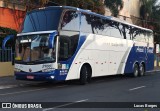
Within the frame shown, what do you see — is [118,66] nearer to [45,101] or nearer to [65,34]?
[65,34]

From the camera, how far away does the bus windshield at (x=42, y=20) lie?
17891 mm

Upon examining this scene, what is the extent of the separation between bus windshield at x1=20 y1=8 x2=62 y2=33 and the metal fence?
579cm

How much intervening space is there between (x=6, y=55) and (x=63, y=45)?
7733 millimetres

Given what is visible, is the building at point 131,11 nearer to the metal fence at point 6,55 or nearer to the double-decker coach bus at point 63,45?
the metal fence at point 6,55

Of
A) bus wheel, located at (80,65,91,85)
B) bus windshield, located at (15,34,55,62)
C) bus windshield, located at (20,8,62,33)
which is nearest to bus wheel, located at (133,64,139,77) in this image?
bus wheel, located at (80,65,91,85)

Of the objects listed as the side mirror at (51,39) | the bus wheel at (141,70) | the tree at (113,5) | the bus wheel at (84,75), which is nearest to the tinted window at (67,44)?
the side mirror at (51,39)

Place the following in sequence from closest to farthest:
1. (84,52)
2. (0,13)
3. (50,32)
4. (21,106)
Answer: (21,106) < (50,32) < (84,52) < (0,13)

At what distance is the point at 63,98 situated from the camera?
1409 centimetres

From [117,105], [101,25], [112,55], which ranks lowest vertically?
[117,105]

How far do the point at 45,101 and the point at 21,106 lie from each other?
52.7 inches

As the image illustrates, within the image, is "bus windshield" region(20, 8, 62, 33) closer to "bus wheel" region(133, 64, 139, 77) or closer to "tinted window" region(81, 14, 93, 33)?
"tinted window" region(81, 14, 93, 33)

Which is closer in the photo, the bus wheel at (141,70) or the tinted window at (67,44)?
the tinted window at (67,44)

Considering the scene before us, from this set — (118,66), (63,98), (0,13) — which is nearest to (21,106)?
(63,98)

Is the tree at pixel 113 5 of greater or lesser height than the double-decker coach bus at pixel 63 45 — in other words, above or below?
above
